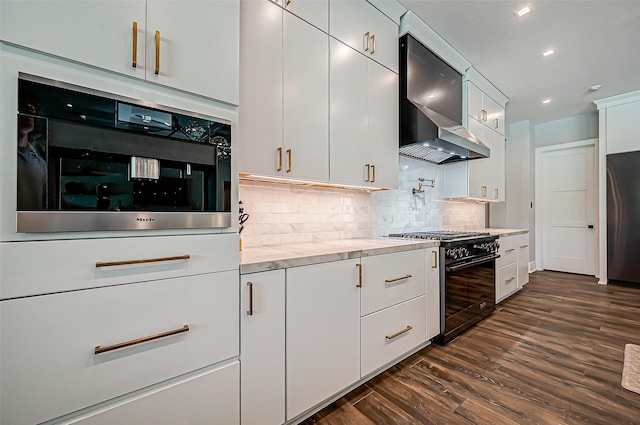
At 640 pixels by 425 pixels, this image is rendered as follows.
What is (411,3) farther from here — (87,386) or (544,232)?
(544,232)

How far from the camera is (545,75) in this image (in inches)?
134

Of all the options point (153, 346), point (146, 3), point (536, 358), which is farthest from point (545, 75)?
point (153, 346)

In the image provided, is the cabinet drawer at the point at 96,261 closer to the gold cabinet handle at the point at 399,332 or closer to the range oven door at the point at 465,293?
the gold cabinet handle at the point at 399,332

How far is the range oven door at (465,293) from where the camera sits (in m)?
2.35

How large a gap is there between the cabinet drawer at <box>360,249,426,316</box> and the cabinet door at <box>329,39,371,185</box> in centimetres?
61

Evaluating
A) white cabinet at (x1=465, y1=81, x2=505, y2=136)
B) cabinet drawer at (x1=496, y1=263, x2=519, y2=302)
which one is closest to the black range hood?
white cabinet at (x1=465, y1=81, x2=505, y2=136)

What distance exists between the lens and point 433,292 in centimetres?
228

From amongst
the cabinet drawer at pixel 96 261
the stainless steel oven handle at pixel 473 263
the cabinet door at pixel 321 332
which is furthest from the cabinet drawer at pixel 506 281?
the cabinet drawer at pixel 96 261

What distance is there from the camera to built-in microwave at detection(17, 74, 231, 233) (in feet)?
2.71

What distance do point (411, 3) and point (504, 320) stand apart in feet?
10.1

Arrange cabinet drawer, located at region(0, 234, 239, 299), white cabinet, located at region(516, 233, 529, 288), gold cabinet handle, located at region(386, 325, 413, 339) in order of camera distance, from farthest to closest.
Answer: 1. white cabinet, located at region(516, 233, 529, 288)
2. gold cabinet handle, located at region(386, 325, 413, 339)
3. cabinet drawer, located at region(0, 234, 239, 299)

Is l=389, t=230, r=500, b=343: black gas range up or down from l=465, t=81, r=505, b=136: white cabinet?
down

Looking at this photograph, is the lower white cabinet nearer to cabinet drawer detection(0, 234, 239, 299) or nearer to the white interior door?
cabinet drawer detection(0, 234, 239, 299)

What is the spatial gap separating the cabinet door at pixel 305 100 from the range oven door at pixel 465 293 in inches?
56.7
